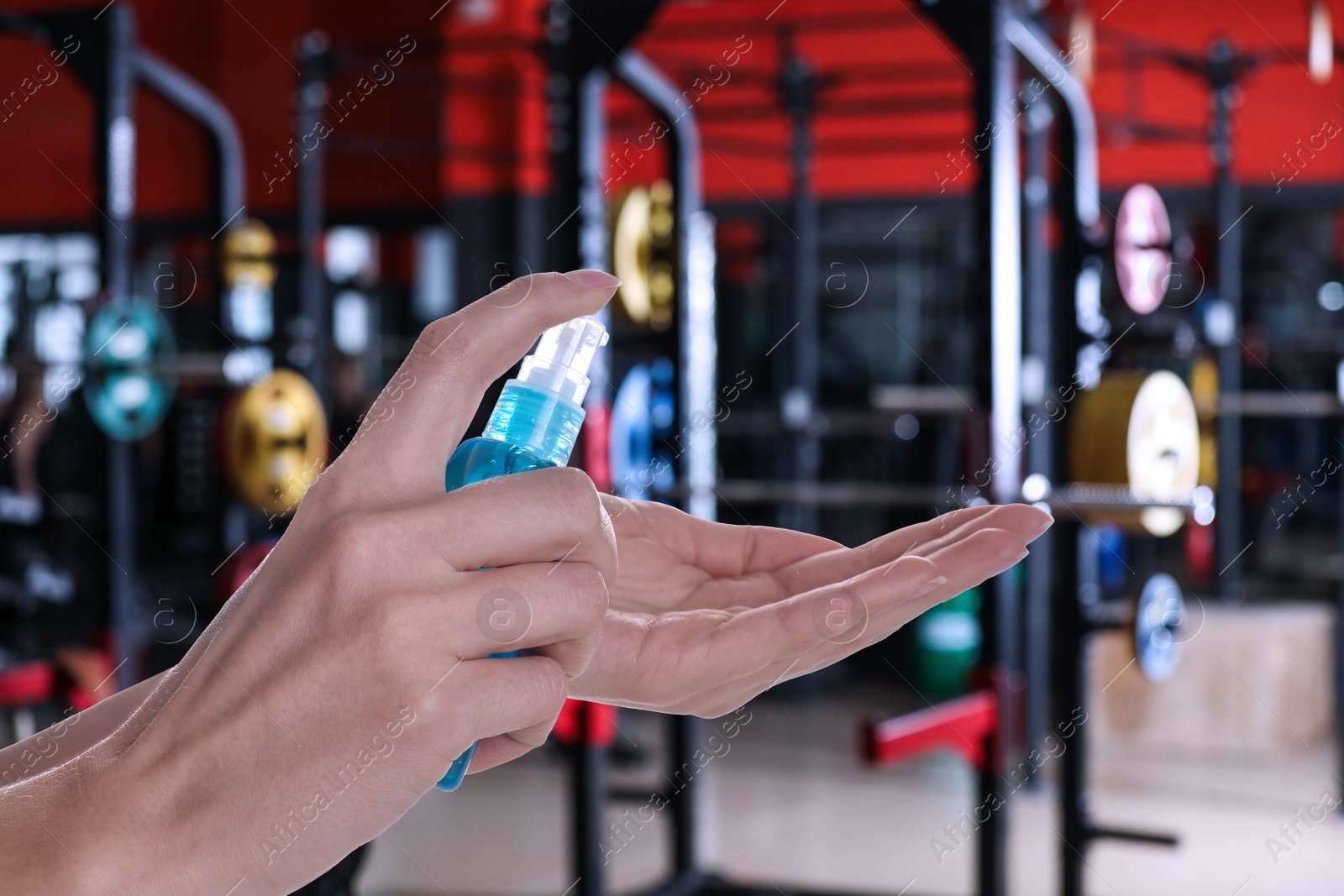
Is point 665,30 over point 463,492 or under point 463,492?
over

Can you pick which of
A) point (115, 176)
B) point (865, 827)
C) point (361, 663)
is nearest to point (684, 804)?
point (865, 827)

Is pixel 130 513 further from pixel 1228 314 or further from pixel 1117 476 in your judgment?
pixel 1228 314

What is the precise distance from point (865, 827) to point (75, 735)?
3.68 m

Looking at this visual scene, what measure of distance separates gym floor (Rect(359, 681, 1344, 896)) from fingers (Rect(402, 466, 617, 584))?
329 centimetres

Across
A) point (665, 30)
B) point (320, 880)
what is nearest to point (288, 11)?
point (665, 30)

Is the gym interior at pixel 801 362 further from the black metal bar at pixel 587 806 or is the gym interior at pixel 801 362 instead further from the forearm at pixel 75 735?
the forearm at pixel 75 735

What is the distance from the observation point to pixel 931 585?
0.67m

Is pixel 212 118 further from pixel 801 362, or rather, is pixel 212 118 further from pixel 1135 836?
pixel 1135 836

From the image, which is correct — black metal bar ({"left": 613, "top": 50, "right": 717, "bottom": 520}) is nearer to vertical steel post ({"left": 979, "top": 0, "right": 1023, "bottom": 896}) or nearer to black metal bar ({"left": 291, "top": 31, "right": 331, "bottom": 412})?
vertical steel post ({"left": 979, "top": 0, "right": 1023, "bottom": 896})

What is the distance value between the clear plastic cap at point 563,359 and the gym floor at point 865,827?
3203 millimetres

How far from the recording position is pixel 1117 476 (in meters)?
2.78

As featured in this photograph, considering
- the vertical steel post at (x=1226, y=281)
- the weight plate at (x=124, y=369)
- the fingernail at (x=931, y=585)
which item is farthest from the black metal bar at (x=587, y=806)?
the vertical steel post at (x=1226, y=281)

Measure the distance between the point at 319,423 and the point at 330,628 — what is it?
3910 millimetres

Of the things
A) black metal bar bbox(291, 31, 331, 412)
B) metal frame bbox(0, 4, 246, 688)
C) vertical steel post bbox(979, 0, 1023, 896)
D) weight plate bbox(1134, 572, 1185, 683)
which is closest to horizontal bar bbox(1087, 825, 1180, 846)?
vertical steel post bbox(979, 0, 1023, 896)
